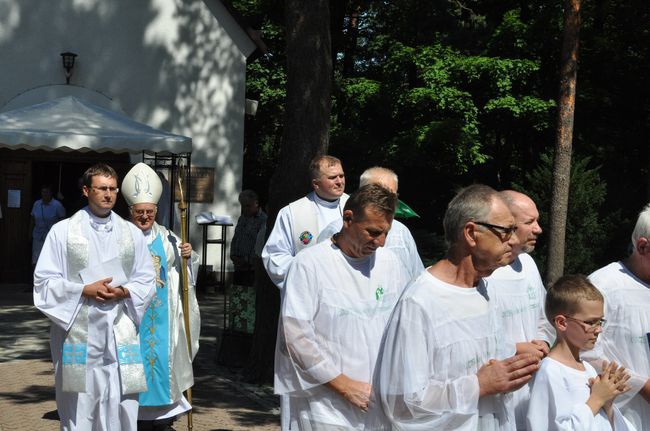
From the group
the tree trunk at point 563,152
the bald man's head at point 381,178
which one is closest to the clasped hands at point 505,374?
the bald man's head at point 381,178

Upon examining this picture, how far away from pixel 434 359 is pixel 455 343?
0.10 m

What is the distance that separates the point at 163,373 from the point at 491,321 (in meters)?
4.73

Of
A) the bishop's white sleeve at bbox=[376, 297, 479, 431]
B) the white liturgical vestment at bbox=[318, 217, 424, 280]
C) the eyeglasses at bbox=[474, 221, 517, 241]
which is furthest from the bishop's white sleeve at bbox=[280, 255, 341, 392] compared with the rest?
the white liturgical vestment at bbox=[318, 217, 424, 280]

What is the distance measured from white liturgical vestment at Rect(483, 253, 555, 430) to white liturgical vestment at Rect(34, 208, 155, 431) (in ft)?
9.30

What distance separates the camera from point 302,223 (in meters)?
7.16

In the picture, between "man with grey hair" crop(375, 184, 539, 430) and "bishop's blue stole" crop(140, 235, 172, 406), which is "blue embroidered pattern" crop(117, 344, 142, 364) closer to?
"bishop's blue stole" crop(140, 235, 172, 406)

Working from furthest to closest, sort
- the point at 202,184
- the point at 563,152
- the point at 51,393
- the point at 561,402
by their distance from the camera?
the point at 202,184
the point at 563,152
the point at 51,393
the point at 561,402

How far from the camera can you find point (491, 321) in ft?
12.3

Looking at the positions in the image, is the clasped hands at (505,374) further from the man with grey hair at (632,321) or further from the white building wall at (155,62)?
the white building wall at (155,62)

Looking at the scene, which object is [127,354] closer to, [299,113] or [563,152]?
[299,113]

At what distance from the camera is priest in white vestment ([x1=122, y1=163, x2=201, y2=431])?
792cm

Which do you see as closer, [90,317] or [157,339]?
[90,317]

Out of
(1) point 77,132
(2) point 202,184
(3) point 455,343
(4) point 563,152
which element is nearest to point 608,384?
(3) point 455,343

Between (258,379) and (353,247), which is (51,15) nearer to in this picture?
(258,379)
